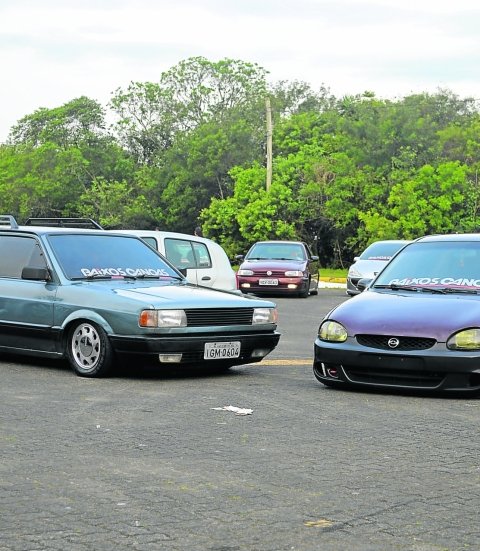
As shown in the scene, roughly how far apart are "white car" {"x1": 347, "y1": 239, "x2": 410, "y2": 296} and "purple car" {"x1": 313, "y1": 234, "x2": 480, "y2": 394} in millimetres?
17860

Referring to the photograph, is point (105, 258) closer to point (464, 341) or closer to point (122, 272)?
point (122, 272)

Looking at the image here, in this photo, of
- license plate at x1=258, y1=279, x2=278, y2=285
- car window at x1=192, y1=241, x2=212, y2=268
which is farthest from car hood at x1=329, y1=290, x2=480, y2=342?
license plate at x1=258, y1=279, x2=278, y2=285

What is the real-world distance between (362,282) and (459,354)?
109 inches

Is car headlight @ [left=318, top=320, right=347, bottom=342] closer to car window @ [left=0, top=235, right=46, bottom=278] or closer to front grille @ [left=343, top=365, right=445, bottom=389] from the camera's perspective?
front grille @ [left=343, top=365, right=445, bottom=389]

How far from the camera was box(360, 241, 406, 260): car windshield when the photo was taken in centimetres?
3119

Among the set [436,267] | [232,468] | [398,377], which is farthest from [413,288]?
[232,468]

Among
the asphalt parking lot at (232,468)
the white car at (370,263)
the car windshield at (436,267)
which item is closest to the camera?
the asphalt parking lot at (232,468)

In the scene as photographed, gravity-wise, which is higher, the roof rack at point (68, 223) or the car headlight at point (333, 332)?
the roof rack at point (68, 223)

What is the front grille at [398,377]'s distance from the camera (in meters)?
10.5

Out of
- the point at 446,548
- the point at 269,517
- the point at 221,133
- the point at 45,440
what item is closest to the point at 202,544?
the point at 269,517

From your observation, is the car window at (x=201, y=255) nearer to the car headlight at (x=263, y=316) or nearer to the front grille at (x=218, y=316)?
the car headlight at (x=263, y=316)

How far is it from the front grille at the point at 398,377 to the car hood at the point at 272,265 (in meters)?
20.4

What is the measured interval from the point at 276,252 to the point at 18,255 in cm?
2017

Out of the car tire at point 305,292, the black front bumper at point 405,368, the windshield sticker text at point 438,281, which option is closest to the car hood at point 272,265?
the car tire at point 305,292
